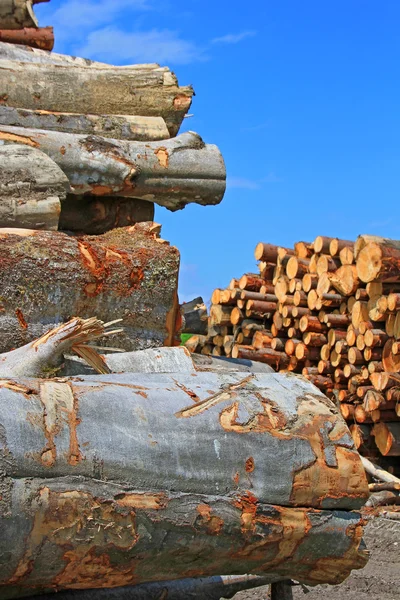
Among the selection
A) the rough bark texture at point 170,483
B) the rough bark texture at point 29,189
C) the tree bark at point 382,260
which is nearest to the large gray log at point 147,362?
the rough bark texture at point 170,483

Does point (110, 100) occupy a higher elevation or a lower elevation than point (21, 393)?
higher

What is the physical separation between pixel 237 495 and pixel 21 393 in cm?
71

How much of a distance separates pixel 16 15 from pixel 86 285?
267 cm

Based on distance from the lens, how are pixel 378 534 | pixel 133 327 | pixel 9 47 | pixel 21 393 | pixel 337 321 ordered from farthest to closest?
pixel 337 321, pixel 378 534, pixel 9 47, pixel 133 327, pixel 21 393

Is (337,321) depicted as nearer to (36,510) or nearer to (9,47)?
(9,47)

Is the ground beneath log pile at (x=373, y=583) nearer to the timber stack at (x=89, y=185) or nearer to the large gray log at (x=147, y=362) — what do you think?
the large gray log at (x=147, y=362)

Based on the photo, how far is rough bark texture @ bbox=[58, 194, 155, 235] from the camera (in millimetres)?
4066

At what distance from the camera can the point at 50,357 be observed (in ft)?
8.61

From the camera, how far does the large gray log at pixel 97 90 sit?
13.7 ft

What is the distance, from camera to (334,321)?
8.16 meters

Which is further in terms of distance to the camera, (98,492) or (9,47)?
(9,47)

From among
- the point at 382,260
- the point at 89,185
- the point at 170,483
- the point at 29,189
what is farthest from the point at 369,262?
the point at 170,483

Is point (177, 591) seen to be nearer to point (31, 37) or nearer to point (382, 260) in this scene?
point (31, 37)

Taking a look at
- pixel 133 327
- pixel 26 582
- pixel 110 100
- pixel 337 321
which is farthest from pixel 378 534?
pixel 26 582
